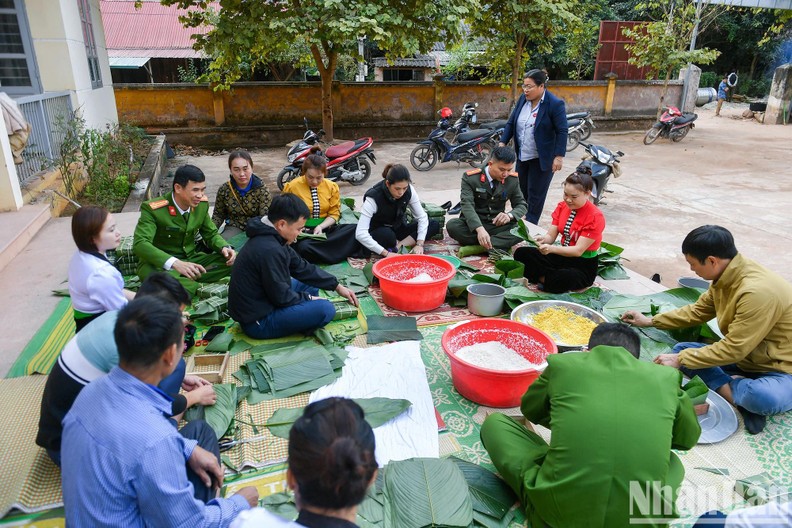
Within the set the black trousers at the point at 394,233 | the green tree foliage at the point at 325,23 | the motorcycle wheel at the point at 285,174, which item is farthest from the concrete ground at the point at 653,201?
the green tree foliage at the point at 325,23

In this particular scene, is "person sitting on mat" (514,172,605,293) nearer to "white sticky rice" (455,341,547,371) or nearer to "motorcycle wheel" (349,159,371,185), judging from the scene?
"white sticky rice" (455,341,547,371)

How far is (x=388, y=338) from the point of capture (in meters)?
3.08

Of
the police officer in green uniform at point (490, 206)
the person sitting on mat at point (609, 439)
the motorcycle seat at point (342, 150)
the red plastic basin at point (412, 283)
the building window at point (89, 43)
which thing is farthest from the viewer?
the motorcycle seat at point (342, 150)

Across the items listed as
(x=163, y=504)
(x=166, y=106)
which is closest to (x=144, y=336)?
(x=163, y=504)

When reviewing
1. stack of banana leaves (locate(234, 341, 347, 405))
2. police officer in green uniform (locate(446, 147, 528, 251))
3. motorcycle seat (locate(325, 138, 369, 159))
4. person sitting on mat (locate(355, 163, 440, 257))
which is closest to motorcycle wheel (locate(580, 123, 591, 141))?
motorcycle seat (locate(325, 138, 369, 159))

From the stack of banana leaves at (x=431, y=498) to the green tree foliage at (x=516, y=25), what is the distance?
27.8 feet

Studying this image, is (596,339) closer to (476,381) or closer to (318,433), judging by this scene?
(476,381)

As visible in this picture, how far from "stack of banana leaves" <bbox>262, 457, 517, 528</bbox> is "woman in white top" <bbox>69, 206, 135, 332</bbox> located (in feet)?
3.93

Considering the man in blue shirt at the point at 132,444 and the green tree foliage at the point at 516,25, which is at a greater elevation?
the green tree foliage at the point at 516,25

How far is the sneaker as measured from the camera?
7.77 feet

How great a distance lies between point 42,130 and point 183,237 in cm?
331

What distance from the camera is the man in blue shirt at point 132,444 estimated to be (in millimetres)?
1312

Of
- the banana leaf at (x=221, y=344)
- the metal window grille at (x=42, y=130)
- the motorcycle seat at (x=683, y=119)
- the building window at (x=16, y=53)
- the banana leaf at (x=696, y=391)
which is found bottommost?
the banana leaf at (x=221, y=344)

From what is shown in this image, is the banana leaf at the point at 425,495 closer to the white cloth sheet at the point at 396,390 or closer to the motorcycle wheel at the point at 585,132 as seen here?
the white cloth sheet at the point at 396,390
